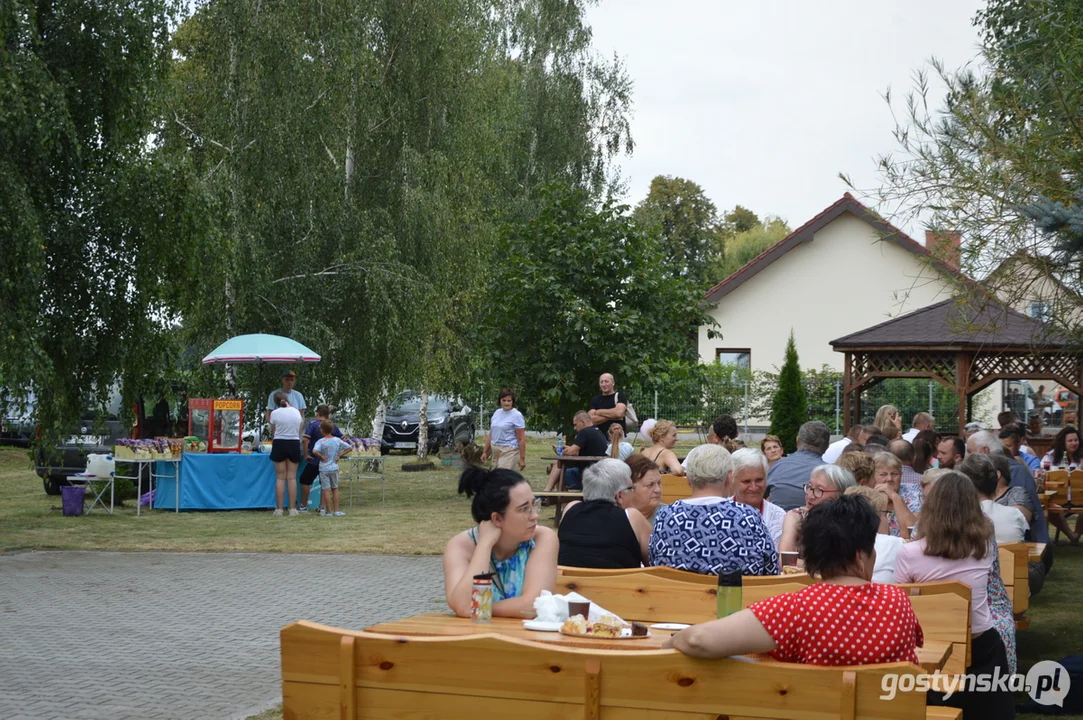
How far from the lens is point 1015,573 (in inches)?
315

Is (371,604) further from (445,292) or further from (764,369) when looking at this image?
(764,369)

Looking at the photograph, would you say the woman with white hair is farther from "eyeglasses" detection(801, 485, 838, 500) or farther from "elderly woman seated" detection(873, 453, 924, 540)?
"elderly woman seated" detection(873, 453, 924, 540)

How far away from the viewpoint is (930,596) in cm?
555

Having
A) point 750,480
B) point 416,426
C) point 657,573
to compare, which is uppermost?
point 416,426

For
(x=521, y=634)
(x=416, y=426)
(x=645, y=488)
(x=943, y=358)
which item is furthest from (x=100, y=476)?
(x=416, y=426)

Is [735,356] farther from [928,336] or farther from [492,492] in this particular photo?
[492,492]

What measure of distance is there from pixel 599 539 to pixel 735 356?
3878 cm

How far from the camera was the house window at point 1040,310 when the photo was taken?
37.6 ft

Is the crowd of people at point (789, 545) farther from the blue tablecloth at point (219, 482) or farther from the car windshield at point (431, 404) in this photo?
the car windshield at point (431, 404)

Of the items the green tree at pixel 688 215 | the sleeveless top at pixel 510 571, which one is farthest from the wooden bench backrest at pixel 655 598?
the green tree at pixel 688 215

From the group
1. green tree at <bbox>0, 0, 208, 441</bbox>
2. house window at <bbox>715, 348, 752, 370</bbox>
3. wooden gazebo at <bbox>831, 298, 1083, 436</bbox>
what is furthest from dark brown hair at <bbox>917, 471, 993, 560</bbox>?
house window at <bbox>715, 348, 752, 370</bbox>

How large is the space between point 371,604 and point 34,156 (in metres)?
6.80

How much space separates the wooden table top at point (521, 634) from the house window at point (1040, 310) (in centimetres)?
692

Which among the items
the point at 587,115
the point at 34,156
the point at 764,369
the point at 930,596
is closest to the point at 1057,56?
the point at 930,596
